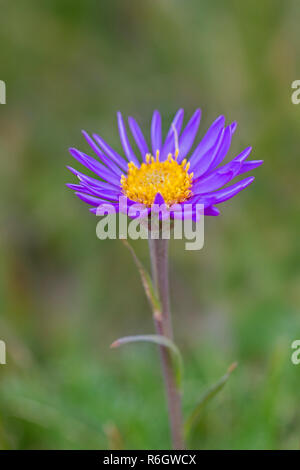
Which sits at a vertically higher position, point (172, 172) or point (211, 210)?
point (172, 172)

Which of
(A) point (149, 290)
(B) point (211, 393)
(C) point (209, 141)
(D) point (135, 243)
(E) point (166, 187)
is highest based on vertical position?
(C) point (209, 141)

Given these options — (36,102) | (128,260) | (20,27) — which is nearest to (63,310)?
(128,260)

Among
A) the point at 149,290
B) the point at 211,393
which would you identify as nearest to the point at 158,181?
the point at 149,290

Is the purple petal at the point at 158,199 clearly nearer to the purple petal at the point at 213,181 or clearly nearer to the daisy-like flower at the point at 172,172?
the daisy-like flower at the point at 172,172

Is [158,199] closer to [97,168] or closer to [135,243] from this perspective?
[97,168]

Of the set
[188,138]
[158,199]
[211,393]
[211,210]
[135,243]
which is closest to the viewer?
[211,210]

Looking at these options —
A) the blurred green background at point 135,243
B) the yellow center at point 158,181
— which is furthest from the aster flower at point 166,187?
the blurred green background at point 135,243

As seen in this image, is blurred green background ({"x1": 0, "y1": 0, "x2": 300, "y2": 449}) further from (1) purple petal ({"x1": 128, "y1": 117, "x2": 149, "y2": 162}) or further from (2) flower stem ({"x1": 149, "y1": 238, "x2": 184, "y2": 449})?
(1) purple petal ({"x1": 128, "y1": 117, "x2": 149, "y2": 162})
